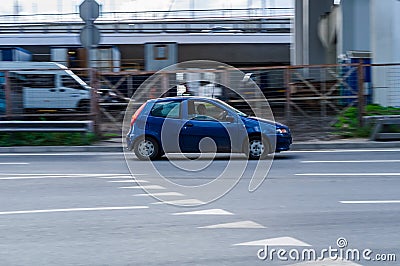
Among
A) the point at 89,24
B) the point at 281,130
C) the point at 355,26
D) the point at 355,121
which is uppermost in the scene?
the point at 355,26

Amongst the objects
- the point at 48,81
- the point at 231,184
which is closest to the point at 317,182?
the point at 231,184

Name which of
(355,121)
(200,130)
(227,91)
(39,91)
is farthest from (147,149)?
(355,121)

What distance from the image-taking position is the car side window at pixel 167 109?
53.2 ft

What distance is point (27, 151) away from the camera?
63.4 ft

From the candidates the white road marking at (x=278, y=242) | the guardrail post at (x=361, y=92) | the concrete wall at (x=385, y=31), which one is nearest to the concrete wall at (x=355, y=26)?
the concrete wall at (x=385, y=31)

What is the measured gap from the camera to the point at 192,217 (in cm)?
910

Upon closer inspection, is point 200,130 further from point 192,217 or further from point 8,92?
point 8,92

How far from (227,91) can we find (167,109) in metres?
5.13

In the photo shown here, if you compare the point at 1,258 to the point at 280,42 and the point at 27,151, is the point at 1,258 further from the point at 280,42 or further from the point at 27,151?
the point at 280,42

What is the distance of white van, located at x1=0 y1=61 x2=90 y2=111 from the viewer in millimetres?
21438

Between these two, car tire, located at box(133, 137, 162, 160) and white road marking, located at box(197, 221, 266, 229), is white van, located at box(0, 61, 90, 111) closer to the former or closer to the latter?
car tire, located at box(133, 137, 162, 160)

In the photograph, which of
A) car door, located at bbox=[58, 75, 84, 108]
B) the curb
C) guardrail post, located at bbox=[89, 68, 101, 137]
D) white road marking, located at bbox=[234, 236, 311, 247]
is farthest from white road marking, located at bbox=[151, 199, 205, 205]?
car door, located at bbox=[58, 75, 84, 108]

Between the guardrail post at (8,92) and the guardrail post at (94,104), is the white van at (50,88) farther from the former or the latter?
the guardrail post at (94,104)

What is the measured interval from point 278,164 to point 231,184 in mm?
3661
